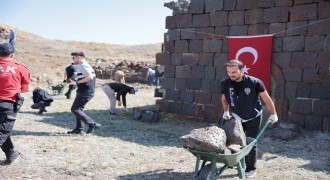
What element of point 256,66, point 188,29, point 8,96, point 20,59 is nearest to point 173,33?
point 188,29

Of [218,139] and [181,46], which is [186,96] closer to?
[181,46]

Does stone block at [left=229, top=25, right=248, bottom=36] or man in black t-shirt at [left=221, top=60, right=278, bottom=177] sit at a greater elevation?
stone block at [left=229, top=25, right=248, bottom=36]

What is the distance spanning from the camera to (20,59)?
93.3ft

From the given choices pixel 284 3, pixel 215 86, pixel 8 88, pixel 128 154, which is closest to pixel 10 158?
pixel 8 88

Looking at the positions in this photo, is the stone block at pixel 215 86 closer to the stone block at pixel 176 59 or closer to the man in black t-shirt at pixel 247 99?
the stone block at pixel 176 59

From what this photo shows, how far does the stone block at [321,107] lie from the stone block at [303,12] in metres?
1.98

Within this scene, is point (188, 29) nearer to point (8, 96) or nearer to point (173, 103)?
point (173, 103)

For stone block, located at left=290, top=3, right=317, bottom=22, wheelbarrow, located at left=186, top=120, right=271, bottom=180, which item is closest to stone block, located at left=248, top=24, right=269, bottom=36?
stone block, located at left=290, top=3, right=317, bottom=22

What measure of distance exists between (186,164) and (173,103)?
16.1 ft

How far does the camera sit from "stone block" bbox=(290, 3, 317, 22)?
8.53 meters

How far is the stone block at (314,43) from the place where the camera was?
842 centimetres

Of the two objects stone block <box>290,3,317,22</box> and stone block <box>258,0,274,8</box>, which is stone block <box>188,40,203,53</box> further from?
stone block <box>290,3,317,22</box>

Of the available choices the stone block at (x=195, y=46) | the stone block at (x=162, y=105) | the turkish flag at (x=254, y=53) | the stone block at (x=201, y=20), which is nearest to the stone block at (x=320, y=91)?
the turkish flag at (x=254, y=53)

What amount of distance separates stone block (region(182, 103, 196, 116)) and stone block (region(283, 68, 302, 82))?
9.09 ft
